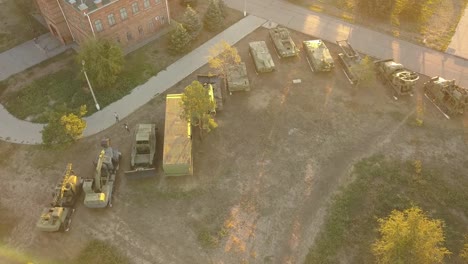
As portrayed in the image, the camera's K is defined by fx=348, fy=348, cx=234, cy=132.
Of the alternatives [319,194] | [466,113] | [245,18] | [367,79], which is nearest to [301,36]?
[245,18]

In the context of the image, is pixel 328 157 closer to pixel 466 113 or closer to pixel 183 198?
pixel 183 198

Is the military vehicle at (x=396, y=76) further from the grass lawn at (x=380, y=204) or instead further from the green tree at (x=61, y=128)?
the green tree at (x=61, y=128)

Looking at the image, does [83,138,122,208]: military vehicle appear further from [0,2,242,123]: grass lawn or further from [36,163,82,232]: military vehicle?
[0,2,242,123]: grass lawn

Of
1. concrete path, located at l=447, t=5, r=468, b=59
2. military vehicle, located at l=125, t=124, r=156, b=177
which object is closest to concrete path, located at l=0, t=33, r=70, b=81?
military vehicle, located at l=125, t=124, r=156, b=177

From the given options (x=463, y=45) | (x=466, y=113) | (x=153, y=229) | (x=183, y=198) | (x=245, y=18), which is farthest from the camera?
(x=245, y=18)

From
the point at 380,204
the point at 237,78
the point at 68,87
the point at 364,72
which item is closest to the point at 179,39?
the point at 237,78

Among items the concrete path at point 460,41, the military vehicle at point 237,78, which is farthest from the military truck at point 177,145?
the concrete path at point 460,41

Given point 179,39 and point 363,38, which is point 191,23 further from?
point 363,38
